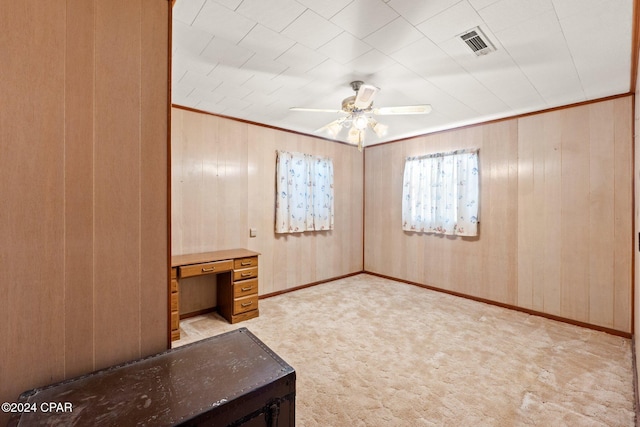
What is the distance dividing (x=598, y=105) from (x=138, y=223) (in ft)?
14.4

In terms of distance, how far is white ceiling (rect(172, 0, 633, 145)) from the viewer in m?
1.64

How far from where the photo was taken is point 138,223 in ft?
4.00

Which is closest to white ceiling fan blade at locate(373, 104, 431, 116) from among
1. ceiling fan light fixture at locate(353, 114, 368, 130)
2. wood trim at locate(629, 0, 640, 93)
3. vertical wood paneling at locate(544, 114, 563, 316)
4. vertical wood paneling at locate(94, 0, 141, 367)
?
ceiling fan light fixture at locate(353, 114, 368, 130)

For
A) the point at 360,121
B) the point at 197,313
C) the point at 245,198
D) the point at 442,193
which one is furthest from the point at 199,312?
the point at 442,193

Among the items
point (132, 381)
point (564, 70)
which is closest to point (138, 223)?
point (132, 381)

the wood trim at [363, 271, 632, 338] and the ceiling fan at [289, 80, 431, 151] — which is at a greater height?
the ceiling fan at [289, 80, 431, 151]

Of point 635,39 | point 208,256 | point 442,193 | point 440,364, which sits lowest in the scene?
point 440,364

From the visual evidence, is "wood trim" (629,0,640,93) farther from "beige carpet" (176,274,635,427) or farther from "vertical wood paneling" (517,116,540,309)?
"beige carpet" (176,274,635,427)

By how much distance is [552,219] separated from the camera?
10.7 feet

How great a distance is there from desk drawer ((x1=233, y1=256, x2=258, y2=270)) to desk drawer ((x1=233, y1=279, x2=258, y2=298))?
19 cm

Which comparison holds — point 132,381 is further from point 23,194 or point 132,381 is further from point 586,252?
point 586,252

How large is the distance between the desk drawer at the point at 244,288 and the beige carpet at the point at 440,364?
0.33 metres

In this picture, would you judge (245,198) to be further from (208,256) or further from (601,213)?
(601,213)

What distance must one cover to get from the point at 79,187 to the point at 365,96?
2025 millimetres
